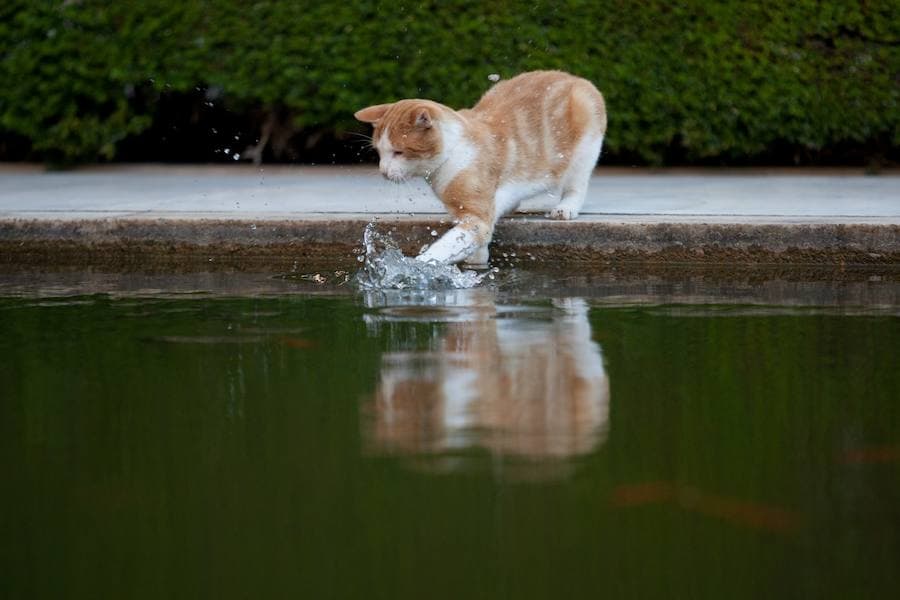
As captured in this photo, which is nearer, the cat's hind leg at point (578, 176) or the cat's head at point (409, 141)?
the cat's head at point (409, 141)

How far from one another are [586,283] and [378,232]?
1.06m

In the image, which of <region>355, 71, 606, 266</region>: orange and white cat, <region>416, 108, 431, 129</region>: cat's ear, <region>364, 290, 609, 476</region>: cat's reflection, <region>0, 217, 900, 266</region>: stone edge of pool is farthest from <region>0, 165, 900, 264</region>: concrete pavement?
<region>364, 290, 609, 476</region>: cat's reflection

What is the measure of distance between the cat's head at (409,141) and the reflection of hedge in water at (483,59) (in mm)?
2336

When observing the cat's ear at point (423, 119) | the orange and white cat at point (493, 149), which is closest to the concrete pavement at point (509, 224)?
the orange and white cat at point (493, 149)

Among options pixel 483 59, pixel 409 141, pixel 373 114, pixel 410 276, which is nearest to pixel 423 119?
pixel 409 141

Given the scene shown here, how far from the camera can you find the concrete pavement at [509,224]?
6406 millimetres

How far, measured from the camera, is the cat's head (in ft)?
20.5

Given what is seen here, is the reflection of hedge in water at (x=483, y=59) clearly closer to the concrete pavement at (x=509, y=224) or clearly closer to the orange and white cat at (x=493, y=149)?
the concrete pavement at (x=509, y=224)

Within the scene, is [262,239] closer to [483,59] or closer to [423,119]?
[423,119]

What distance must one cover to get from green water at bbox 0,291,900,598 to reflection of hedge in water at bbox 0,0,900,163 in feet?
11.5

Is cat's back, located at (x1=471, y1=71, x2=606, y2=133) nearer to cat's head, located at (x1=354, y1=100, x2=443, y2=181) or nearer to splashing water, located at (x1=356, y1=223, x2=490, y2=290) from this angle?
cat's head, located at (x1=354, y1=100, x2=443, y2=181)

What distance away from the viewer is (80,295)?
230 inches

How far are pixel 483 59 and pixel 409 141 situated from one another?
2.53m

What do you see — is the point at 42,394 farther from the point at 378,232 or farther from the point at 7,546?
the point at 378,232
